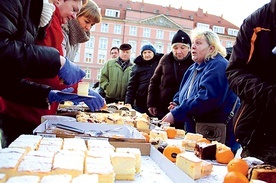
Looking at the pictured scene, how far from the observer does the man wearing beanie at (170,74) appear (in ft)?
12.0

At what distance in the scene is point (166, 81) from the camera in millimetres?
3918

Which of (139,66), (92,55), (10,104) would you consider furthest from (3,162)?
(92,55)

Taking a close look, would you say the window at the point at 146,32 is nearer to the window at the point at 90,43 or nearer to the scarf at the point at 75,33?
the window at the point at 90,43

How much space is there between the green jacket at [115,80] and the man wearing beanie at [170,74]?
1.44 metres

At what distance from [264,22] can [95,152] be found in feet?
3.63

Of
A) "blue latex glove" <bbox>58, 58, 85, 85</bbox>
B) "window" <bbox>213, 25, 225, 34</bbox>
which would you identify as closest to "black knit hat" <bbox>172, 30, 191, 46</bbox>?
"blue latex glove" <bbox>58, 58, 85, 85</bbox>

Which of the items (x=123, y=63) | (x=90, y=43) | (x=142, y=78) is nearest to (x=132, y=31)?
(x=90, y=43)

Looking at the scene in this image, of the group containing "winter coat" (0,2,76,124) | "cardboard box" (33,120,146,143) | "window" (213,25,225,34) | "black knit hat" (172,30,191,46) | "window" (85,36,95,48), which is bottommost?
"cardboard box" (33,120,146,143)

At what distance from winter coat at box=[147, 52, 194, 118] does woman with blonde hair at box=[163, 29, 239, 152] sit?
900 mm

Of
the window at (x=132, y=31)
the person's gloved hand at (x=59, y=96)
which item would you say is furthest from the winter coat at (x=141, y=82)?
the window at (x=132, y=31)

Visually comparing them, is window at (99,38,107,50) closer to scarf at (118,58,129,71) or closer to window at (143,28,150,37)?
window at (143,28,150,37)

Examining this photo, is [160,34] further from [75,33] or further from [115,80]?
[75,33]

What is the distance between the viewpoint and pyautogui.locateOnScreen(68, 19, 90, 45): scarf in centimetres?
265

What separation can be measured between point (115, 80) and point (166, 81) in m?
1.81
